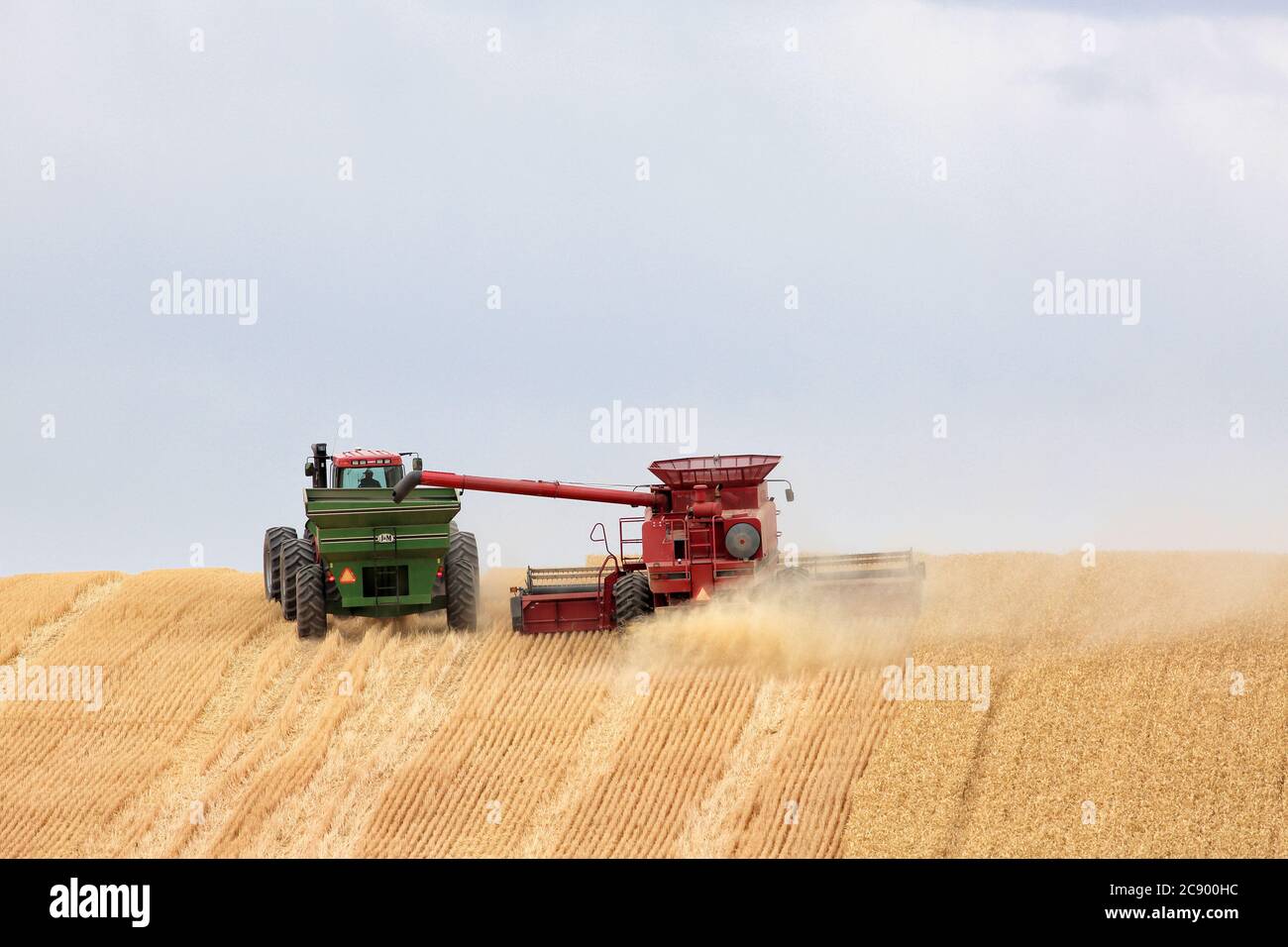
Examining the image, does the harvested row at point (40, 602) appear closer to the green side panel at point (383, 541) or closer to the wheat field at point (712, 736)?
the wheat field at point (712, 736)

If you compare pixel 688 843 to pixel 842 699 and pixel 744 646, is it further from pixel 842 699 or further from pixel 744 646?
pixel 744 646

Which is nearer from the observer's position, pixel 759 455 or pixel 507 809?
pixel 507 809

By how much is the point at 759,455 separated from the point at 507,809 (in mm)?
7183

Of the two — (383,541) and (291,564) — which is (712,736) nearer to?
(383,541)

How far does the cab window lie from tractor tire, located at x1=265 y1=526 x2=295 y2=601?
1449mm

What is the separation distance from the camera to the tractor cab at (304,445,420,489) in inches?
982

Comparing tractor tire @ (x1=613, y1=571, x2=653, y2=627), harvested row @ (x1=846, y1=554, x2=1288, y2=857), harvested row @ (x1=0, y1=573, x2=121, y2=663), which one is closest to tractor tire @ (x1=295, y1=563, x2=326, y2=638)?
tractor tire @ (x1=613, y1=571, x2=653, y2=627)

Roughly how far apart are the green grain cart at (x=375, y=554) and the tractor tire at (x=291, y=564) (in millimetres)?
15

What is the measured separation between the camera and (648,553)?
75.5ft

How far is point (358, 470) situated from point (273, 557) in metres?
2.18

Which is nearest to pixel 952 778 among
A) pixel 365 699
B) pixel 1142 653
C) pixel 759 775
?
pixel 759 775

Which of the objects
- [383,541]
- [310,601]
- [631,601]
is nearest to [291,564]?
[310,601]

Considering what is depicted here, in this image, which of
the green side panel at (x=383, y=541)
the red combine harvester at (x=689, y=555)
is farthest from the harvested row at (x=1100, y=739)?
the green side panel at (x=383, y=541)

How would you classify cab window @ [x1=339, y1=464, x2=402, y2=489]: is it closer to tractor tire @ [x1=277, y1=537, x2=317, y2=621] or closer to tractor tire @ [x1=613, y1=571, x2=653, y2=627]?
tractor tire @ [x1=277, y1=537, x2=317, y2=621]
